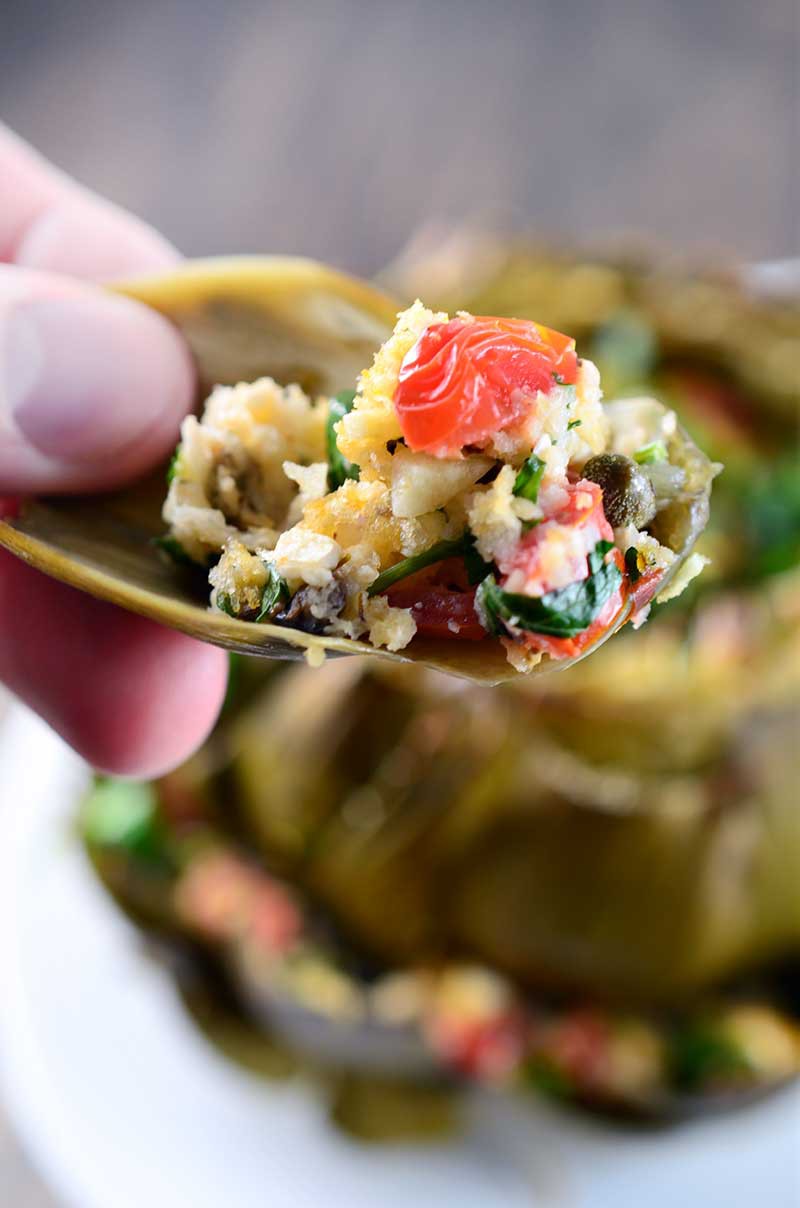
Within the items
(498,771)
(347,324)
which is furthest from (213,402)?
(498,771)

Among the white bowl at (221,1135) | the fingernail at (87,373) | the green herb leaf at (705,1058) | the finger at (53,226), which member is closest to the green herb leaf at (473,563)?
the fingernail at (87,373)

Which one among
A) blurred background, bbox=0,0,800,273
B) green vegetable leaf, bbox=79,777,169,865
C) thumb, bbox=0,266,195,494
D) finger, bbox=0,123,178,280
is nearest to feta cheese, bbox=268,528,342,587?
thumb, bbox=0,266,195,494

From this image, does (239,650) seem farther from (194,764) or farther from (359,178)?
(359,178)

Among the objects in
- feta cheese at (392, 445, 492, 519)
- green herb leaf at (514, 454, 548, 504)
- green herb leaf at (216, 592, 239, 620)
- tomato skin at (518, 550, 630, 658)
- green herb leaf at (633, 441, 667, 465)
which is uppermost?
green herb leaf at (633, 441, 667, 465)

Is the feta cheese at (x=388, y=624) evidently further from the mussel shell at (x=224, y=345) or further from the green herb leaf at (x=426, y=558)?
the mussel shell at (x=224, y=345)

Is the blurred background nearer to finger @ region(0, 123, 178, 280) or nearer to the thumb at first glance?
finger @ region(0, 123, 178, 280)

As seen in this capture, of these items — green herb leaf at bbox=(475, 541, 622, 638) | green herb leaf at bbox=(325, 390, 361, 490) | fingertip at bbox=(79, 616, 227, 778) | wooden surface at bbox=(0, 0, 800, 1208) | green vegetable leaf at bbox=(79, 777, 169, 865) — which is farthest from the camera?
wooden surface at bbox=(0, 0, 800, 1208)

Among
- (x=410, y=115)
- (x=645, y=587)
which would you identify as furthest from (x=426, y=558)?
(x=410, y=115)
